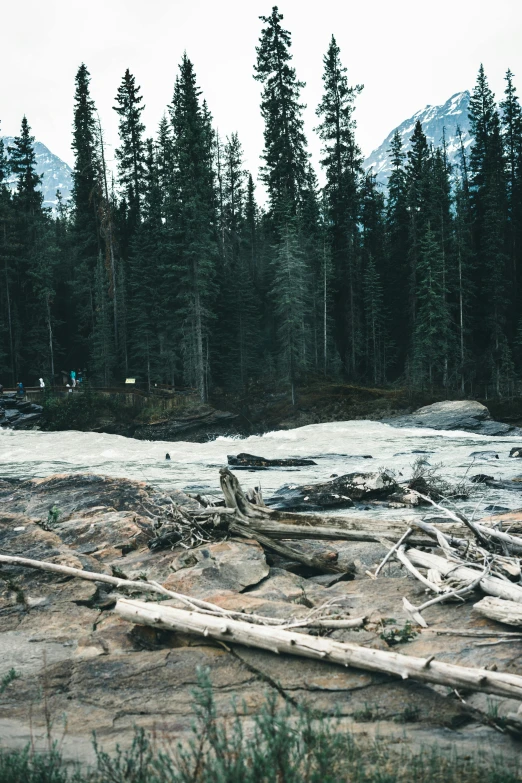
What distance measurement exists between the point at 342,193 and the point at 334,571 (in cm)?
5377

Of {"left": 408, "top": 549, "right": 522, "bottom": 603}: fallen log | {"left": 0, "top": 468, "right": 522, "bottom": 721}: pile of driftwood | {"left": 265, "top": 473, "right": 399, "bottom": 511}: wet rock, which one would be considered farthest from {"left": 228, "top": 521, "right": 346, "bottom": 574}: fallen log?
{"left": 265, "top": 473, "right": 399, "bottom": 511}: wet rock

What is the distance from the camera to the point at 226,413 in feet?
127

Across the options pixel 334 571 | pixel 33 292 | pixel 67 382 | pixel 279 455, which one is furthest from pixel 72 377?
pixel 334 571

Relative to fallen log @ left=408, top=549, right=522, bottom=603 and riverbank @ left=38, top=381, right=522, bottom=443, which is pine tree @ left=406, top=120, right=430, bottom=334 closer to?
riverbank @ left=38, top=381, right=522, bottom=443

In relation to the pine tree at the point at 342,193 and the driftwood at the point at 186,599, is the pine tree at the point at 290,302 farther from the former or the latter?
the driftwood at the point at 186,599

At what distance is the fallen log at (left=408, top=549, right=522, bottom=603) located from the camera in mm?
5496

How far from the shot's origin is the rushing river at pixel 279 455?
18484mm

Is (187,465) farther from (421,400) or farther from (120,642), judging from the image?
(421,400)

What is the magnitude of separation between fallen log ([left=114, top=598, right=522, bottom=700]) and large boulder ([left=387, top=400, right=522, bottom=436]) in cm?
2884

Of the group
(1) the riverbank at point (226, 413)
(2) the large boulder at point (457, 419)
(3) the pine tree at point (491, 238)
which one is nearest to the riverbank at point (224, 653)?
(2) the large boulder at point (457, 419)

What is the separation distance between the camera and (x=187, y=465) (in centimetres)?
A: 2359

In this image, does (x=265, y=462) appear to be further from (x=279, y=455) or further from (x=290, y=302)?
(x=290, y=302)

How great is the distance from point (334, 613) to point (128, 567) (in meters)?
3.24

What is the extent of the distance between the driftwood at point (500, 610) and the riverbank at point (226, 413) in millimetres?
31161
